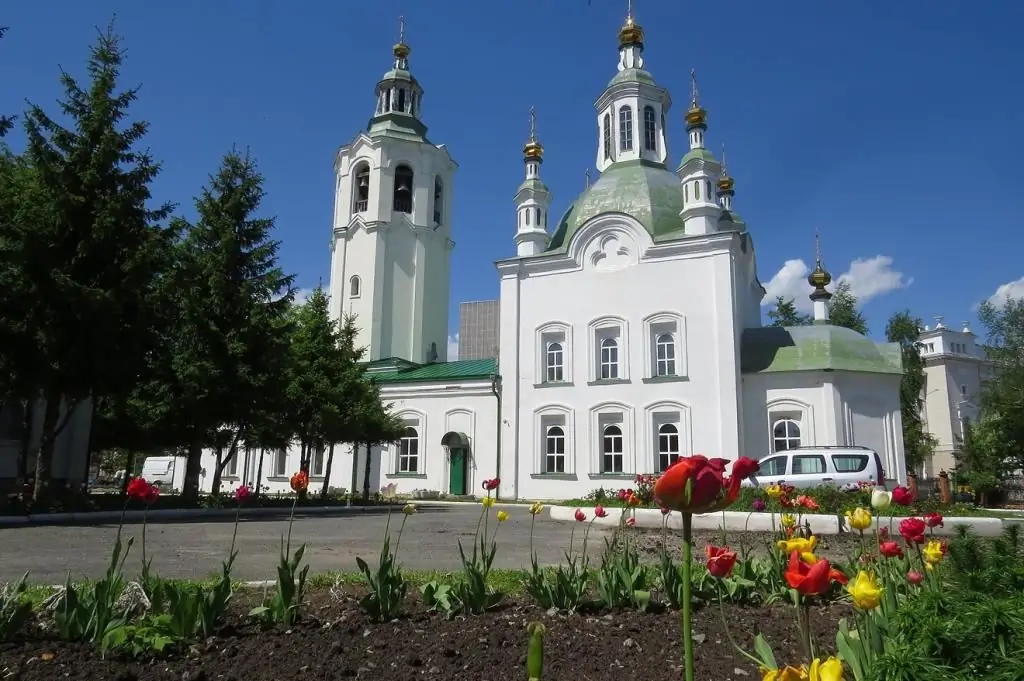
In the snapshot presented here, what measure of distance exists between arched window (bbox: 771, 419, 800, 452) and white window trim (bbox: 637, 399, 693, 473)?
300cm

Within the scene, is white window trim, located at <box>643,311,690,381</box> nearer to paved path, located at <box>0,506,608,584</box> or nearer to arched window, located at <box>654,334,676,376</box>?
arched window, located at <box>654,334,676,376</box>

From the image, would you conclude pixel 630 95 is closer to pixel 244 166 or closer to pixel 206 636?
pixel 244 166

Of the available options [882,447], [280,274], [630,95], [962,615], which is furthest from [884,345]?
[962,615]

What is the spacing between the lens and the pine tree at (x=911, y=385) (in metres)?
38.7

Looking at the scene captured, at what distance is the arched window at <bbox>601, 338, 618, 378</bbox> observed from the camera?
2825cm

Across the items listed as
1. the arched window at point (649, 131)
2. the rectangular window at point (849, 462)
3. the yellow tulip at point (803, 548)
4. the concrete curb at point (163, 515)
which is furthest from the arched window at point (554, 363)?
the yellow tulip at point (803, 548)

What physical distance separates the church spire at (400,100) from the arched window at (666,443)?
20.5 metres

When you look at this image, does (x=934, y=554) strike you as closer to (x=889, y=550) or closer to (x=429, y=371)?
(x=889, y=550)

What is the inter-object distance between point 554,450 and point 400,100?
21.4 metres

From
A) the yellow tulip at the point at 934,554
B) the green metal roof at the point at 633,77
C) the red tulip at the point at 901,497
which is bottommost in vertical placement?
the yellow tulip at the point at 934,554

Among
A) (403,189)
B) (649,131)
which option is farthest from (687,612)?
(403,189)

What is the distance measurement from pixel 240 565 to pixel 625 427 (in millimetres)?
20516

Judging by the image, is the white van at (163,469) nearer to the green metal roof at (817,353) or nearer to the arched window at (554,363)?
the arched window at (554,363)

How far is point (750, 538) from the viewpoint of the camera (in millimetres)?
11477
